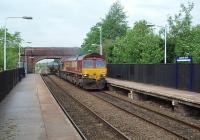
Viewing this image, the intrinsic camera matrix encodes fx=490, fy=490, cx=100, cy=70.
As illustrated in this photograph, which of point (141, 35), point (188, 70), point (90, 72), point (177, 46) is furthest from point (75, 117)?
point (141, 35)

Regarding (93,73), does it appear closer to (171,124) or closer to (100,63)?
(100,63)

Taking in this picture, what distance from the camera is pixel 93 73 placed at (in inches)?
1553

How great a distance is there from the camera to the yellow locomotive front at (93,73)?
39.2 m

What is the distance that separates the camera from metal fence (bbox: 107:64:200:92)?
2738cm

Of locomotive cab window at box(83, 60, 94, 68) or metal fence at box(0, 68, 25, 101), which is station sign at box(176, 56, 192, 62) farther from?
locomotive cab window at box(83, 60, 94, 68)

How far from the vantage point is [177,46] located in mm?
54031

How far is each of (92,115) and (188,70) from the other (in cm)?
892

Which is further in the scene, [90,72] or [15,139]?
[90,72]

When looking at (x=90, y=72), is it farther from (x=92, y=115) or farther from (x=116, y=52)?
(x=116, y=52)

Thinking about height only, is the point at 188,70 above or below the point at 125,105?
above

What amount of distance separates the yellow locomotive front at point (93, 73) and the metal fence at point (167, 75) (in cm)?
334

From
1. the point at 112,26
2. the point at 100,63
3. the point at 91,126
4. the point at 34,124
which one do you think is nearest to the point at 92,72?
the point at 100,63

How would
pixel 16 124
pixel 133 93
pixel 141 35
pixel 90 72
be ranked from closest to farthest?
pixel 16 124 → pixel 133 93 → pixel 90 72 → pixel 141 35

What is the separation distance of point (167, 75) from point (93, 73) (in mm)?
8641
